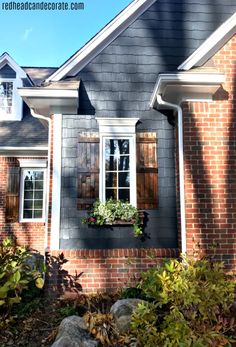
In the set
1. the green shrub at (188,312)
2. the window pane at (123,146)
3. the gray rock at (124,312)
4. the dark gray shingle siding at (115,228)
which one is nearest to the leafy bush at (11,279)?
the dark gray shingle siding at (115,228)

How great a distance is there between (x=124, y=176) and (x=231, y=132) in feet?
7.07

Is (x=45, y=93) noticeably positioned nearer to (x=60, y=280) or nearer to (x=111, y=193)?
(x=111, y=193)

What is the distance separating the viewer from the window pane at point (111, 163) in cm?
706

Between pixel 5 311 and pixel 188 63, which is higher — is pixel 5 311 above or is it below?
below

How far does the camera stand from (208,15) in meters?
7.66

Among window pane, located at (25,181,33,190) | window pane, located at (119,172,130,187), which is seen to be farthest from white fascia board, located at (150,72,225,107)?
window pane, located at (25,181,33,190)

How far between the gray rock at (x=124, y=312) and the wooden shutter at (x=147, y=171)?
2.09 metres

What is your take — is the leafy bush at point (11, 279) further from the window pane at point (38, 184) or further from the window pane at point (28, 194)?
the window pane at point (38, 184)

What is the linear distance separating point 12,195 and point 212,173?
6.40 metres

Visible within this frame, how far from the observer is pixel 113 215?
A: 21.8 feet

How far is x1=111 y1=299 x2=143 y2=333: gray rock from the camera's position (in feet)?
15.8

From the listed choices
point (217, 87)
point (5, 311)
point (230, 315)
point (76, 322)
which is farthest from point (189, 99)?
point (5, 311)

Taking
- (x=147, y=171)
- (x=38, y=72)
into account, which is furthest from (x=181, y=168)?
(x=38, y=72)

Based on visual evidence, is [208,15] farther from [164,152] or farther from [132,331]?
[132,331]
